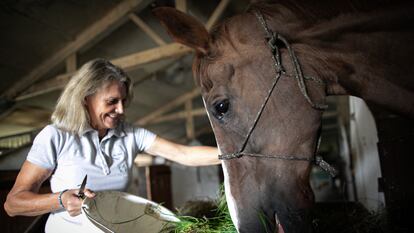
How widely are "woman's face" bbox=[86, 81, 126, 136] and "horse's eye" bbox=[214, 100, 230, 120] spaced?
726mm

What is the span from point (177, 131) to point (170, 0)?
5.56 meters

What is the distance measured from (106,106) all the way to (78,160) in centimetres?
31

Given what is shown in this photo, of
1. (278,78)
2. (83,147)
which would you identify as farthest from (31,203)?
(278,78)

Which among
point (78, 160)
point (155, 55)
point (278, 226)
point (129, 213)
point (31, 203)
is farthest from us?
point (155, 55)

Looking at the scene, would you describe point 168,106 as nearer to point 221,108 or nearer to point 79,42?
point 79,42

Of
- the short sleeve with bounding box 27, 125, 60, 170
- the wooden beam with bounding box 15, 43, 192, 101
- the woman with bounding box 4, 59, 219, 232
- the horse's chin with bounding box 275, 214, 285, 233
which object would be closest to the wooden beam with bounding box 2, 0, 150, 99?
the wooden beam with bounding box 15, 43, 192, 101

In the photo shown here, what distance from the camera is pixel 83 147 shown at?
154cm

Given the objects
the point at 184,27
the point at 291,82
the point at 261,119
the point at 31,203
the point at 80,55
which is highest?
the point at 80,55

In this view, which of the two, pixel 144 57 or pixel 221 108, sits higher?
pixel 144 57

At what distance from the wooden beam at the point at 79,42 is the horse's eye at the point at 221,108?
3.45 m

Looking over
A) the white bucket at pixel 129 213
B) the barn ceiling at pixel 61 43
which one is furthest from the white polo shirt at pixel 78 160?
the barn ceiling at pixel 61 43

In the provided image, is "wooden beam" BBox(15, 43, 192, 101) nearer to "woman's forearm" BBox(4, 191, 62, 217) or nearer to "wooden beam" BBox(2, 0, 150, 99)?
"wooden beam" BBox(2, 0, 150, 99)

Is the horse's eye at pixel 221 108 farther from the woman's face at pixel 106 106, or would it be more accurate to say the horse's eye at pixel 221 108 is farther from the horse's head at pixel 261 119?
the woman's face at pixel 106 106

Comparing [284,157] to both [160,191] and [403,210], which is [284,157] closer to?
[403,210]
